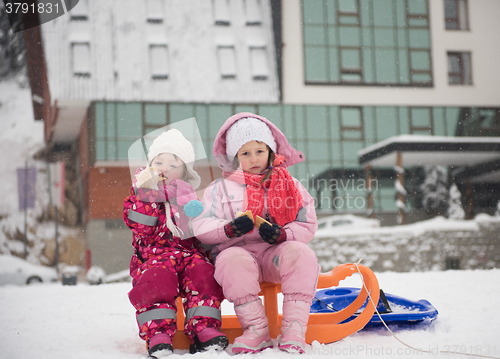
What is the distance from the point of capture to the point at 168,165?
1887 millimetres

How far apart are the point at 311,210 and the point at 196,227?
1.49 ft

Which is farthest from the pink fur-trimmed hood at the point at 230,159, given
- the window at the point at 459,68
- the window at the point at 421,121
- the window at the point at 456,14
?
the window at the point at 456,14

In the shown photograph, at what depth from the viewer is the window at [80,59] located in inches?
542

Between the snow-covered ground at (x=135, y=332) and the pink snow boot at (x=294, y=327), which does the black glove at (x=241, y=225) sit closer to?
the pink snow boot at (x=294, y=327)

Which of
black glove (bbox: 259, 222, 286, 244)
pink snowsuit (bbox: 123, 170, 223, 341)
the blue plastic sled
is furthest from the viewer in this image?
the blue plastic sled

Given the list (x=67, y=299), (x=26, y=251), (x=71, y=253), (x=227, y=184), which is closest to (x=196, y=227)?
(x=227, y=184)

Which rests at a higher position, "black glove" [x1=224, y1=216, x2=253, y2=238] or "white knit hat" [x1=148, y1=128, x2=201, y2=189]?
"white knit hat" [x1=148, y1=128, x2=201, y2=189]

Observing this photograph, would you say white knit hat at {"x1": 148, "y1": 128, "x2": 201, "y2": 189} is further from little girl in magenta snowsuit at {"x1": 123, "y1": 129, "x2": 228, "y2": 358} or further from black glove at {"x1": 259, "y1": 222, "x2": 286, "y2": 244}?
black glove at {"x1": 259, "y1": 222, "x2": 286, "y2": 244}

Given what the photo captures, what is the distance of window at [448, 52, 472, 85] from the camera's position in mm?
Answer: 16391

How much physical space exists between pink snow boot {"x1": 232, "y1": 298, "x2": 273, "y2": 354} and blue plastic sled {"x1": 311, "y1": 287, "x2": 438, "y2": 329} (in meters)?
0.50

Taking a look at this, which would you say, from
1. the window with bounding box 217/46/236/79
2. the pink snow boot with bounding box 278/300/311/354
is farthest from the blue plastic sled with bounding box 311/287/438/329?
the window with bounding box 217/46/236/79

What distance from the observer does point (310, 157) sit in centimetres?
1502

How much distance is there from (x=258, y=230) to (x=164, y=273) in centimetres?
37

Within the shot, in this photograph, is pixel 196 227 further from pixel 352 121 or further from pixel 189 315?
pixel 352 121
